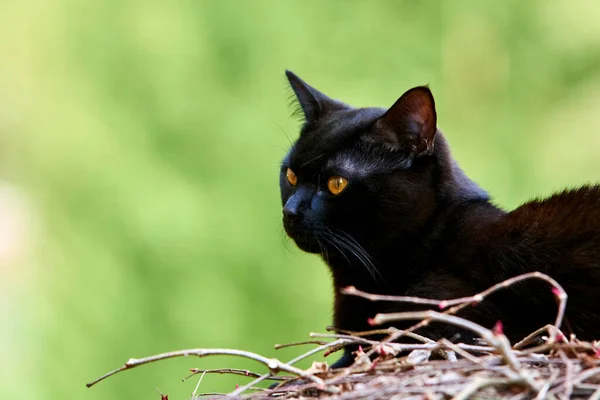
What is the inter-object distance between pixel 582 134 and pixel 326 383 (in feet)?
5.49

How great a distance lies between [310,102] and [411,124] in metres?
0.31

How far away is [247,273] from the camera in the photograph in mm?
2387

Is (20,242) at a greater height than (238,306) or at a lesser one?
greater

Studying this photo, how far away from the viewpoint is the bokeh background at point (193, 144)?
2.33m

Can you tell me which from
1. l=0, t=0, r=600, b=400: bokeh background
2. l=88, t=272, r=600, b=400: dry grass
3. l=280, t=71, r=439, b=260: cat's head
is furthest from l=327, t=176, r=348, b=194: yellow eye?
l=0, t=0, r=600, b=400: bokeh background

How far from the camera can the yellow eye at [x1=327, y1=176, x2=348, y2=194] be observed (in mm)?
1330

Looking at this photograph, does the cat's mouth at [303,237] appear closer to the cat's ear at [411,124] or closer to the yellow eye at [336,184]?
the yellow eye at [336,184]

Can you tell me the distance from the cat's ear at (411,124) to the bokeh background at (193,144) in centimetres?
102

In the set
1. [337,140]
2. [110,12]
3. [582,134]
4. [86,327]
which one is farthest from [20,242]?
[582,134]

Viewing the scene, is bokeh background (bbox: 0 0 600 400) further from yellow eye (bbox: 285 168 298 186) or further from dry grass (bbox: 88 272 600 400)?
dry grass (bbox: 88 272 600 400)

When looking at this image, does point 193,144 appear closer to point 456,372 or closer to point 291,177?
point 291,177

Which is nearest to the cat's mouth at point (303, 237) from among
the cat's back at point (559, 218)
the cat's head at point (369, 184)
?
the cat's head at point (369, 184)

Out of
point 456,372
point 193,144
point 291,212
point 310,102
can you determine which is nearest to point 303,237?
point 291,212

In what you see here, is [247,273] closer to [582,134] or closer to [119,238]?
[119,238]
